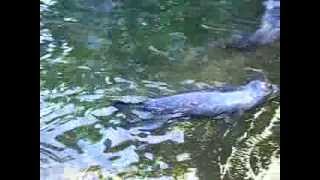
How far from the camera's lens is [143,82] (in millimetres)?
1434

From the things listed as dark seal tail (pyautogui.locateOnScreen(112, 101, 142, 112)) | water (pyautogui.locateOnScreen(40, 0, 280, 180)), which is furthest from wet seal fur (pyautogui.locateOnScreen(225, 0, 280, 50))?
dark seal tail (pyautogui.locateOnScreen(112, 101, 142, 112))

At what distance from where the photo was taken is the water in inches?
55.5

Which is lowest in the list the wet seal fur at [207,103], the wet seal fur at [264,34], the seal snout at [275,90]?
the wet seal fur at [207,103]

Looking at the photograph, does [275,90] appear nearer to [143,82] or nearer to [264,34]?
[264,34]

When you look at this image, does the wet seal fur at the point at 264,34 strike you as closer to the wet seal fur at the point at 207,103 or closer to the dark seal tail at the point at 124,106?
the wet seal fur at the point at 207,103

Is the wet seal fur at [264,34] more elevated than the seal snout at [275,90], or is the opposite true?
the wet seal fur at [264,34]

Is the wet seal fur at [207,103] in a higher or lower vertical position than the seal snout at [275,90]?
lower

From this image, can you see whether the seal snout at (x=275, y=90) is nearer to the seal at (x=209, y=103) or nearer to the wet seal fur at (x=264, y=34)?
the seal at (x=209, y=103)

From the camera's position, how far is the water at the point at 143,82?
1.41 m

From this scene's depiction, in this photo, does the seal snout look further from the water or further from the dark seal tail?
the dark seal tail

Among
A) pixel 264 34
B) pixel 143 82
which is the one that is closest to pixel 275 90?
pixel 264 34

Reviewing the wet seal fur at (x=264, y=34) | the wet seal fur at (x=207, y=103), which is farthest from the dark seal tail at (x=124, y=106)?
the wet seal fur at (x=264, y=34)

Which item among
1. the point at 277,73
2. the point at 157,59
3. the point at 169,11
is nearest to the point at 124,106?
the point at 157,59

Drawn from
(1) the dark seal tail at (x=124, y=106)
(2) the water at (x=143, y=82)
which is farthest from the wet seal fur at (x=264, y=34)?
(1) the dark seal tail at (x=124, y=106)
